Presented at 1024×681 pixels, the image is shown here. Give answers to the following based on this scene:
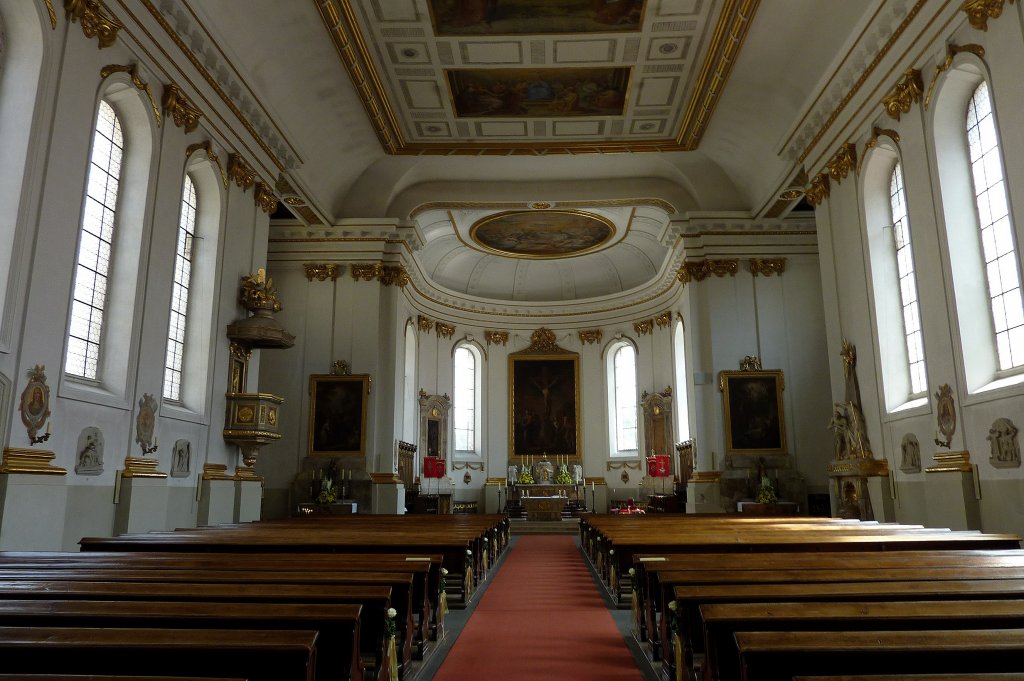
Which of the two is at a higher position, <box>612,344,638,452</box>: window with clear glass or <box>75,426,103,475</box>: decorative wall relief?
<box>612,344,638,452</box>: window with clear glass

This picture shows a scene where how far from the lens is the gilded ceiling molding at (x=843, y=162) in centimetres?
1256

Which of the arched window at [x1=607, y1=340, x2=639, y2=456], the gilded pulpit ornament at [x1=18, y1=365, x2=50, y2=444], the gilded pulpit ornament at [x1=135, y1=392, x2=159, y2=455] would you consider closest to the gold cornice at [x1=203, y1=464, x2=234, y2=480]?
the gilded pulpit ornament at [x1=135, y1=392, x2=159, y2=455]

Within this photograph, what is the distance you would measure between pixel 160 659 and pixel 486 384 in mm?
23624

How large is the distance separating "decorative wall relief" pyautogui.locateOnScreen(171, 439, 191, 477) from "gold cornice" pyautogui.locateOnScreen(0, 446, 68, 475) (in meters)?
2.85

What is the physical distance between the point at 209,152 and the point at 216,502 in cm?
586

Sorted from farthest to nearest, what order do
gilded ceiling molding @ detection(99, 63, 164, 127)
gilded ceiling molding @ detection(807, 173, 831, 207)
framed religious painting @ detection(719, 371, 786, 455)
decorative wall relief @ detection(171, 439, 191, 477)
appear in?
framed religious painting @ detection(719, 371, 786, 455), gilded ceiling molding @ detection(807, 173, 831, 207), decorative wall relief @ detection(171, 439, 191, 477), gilded ceiling molding @ detection(99, 63, 164, 127)

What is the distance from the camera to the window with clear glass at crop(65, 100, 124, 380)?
30.3ft

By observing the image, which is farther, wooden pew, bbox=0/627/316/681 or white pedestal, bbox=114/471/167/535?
white pedestal, bbox=114/471/167/535

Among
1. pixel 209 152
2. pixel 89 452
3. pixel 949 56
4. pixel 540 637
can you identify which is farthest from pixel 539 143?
pixel 540 637

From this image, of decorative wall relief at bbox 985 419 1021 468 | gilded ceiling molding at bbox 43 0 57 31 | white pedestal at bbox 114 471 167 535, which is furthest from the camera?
white pedestal at bbox 114 471 167 535

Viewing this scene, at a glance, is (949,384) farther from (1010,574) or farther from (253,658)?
(253,658)

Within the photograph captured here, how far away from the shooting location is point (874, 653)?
2.71 meters

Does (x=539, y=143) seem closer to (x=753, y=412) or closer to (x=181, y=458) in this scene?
(x=753, y=412)

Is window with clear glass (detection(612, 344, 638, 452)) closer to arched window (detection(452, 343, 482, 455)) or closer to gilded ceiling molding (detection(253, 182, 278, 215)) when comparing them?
arched window (detection(452, 343, 482, 455))
